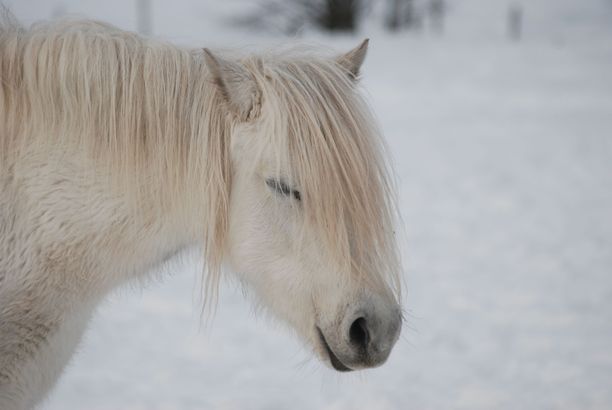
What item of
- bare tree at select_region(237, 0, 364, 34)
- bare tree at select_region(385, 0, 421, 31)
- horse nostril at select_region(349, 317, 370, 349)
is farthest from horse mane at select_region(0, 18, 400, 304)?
bare tree at select_region(385, 0, 421, 31)

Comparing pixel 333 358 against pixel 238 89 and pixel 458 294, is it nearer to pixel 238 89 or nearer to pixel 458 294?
pixel 238 89

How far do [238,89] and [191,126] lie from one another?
21 centimetres

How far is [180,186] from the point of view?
209cm

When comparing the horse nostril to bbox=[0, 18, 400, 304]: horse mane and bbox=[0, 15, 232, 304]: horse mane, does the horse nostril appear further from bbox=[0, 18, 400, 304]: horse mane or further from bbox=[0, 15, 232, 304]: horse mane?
bbox=[0, 15, 232, 304]: horse mane

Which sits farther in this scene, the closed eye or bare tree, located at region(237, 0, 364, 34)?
bare tree, located at region(237, 0, 364, 34)

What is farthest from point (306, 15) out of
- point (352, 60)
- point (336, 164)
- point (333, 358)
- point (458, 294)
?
point (333, 358)

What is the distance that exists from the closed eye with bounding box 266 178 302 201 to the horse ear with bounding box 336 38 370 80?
0.49 metres

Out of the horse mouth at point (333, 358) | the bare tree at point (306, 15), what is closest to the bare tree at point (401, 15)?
the bare tree at point (306, 15)

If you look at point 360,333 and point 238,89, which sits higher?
point 238,89

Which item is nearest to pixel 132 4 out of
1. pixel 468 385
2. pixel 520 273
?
pixel 520 273

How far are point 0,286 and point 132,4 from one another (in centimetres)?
2033

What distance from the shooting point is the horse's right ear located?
1985 mm

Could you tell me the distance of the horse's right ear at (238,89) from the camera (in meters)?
1.99

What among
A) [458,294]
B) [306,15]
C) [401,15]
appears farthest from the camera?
[401,15]
